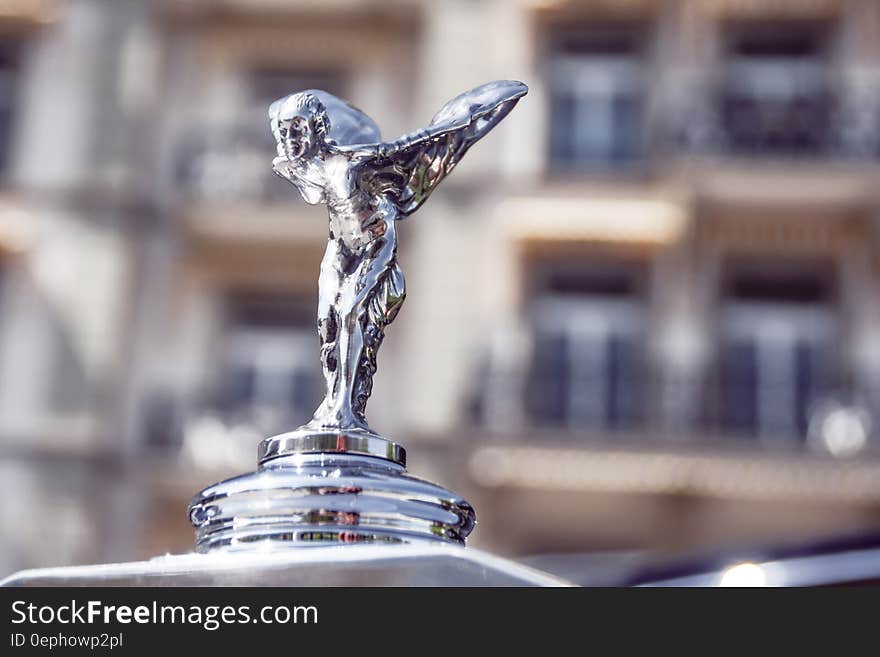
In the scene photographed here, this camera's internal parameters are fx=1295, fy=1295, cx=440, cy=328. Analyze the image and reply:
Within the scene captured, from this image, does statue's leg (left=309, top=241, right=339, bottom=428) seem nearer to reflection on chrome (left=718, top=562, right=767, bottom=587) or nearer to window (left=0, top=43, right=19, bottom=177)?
reflection on chrome (left=718, top=562, right=767, bottom=587)

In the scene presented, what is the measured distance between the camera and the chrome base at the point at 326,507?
119 cm

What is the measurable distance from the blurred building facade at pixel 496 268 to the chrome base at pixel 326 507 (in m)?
9.19

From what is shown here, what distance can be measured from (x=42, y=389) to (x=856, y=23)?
7.96m

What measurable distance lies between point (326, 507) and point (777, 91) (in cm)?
1182

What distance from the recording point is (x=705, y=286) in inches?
452

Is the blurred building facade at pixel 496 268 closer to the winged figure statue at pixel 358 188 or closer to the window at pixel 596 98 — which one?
the window at pixel 596 98

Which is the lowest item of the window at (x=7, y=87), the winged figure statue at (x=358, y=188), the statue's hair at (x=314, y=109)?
the winged figure statue at (x=358, y=188)

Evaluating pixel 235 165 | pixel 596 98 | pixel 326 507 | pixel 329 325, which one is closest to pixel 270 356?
pixel 235 165

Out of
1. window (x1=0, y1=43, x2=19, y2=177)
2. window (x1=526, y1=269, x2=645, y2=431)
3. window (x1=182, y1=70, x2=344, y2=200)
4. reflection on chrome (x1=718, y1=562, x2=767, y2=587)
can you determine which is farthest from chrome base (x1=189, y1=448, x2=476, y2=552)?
window (x1=0, y1=43, x2=19, y2=177)

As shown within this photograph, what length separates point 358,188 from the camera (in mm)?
1322

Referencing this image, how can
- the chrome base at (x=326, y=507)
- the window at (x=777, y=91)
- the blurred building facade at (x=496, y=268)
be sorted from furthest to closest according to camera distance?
the window at (x=777, y=91), the blurred building facade at (x=496, y=268), the chrome base at (x=326, y=507)

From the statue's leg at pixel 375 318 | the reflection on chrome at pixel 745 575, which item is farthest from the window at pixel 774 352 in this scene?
the statue's leg at pixel 375 318

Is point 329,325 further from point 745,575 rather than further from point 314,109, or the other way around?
point 745,575
